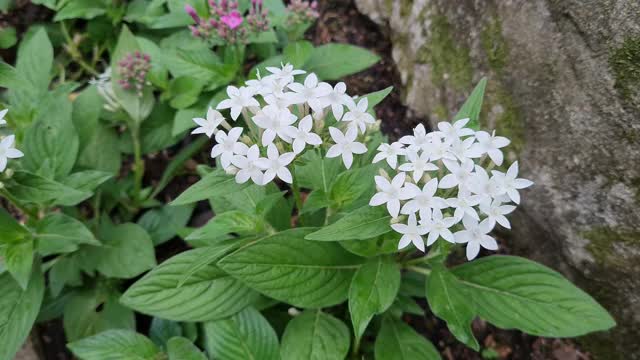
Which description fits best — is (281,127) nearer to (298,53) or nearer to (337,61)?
(298,53)

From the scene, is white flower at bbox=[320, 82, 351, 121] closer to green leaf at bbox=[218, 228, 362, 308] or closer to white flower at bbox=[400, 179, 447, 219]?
white flower at bbox=[400, 179, 447, 219]

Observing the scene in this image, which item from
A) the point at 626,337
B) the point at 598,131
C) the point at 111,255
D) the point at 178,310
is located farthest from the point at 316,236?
the point at 626,337

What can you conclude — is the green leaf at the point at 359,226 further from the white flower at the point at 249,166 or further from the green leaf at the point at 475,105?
the green leaf at the point at 475,105

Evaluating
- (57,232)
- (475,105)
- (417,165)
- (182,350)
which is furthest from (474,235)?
(57,232)

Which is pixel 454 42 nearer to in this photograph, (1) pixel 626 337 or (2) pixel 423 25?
(2) pixel 423 25

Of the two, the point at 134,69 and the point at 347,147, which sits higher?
the point at 347,147

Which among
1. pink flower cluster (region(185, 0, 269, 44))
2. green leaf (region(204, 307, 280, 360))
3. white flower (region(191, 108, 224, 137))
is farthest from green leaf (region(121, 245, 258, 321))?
pink flower cluster (region(185, 0, 269, 44))
